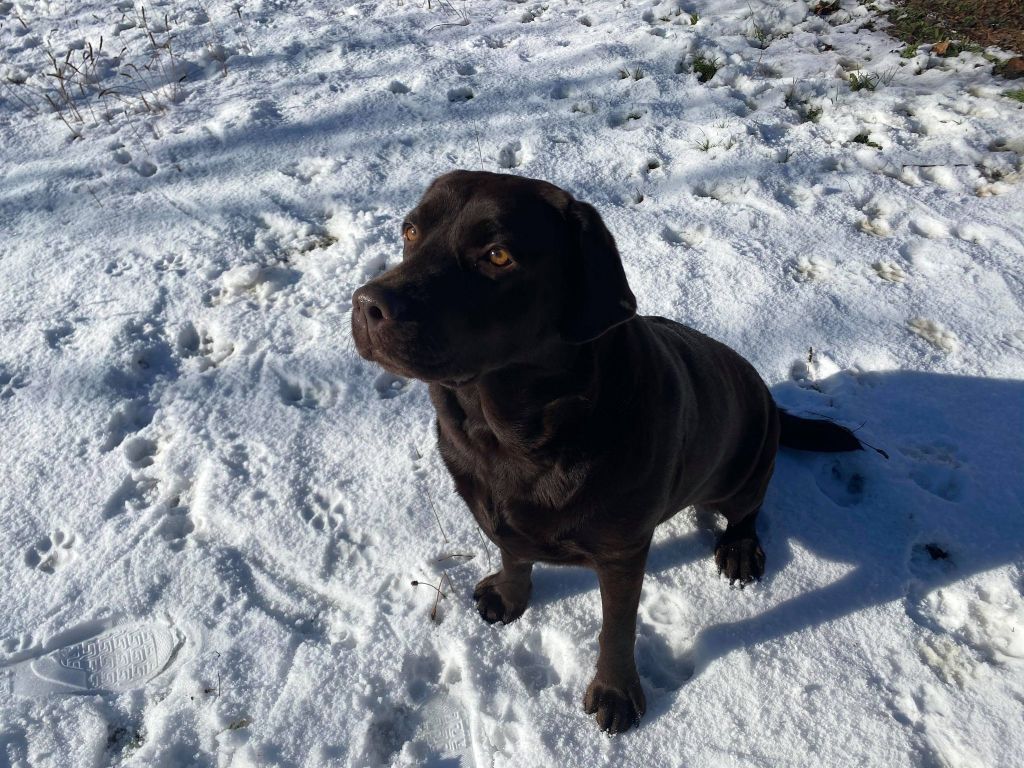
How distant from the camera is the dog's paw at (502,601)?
8.15ft

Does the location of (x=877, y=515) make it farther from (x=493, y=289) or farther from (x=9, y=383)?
(x=9, y=383)

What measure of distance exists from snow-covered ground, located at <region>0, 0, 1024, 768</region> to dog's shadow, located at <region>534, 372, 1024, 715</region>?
0.01 metres

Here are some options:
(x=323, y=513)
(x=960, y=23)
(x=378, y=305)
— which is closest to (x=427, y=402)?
(x=323, y=513)

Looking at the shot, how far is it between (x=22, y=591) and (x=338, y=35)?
485 centimetres

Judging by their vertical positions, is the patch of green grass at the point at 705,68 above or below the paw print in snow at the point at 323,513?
above

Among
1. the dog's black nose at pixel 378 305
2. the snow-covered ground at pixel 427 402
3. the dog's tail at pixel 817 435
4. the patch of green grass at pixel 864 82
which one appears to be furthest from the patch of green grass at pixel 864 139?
the dog's black nose at pixel 378 305

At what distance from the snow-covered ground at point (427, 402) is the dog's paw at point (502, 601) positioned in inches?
2.0

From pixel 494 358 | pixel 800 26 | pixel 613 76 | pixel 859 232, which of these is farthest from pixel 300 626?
pixel 800 26

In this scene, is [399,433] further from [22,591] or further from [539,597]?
[22,591]

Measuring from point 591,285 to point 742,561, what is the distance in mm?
1420

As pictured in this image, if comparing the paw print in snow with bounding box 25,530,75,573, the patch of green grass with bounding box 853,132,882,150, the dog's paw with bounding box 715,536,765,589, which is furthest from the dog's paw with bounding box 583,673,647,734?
the patch of green grass with bounding box 853,132,882,150

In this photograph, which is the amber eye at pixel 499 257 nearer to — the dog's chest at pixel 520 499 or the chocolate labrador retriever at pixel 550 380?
the chocolate labrador retriever at pixel 550 380

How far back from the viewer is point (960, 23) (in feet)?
17.0

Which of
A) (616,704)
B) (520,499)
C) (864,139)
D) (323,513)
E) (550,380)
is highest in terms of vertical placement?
(550,380)
